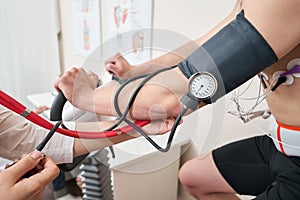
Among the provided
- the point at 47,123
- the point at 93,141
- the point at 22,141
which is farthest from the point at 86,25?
the point at 47,123

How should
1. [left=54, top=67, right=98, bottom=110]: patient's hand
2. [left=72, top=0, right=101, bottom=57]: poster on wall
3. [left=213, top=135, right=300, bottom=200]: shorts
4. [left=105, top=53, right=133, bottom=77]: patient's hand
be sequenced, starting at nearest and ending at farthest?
1. [left=54, top=67, right=98, bottom=110]: patient's hand
2. [left=105, top=53, right=133, bottom=77]: patient's hand
3. [left=213, top=135, right=300, bottom=200]: shorts
4. [left=72, top=0, right=101, bottom=57]: poster on wall

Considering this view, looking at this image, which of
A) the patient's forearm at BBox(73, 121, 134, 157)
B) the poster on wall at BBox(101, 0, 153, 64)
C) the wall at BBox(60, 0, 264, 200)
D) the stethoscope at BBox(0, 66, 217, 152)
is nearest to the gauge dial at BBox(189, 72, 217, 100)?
the stethoscope at BBox(0, 66, 217, 152)

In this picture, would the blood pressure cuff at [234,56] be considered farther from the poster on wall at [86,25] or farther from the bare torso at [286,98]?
the poster on wall at [86,25]

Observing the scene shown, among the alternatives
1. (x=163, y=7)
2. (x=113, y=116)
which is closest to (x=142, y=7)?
(x=163, y=7)

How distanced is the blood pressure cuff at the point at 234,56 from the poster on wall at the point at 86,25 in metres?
1.43

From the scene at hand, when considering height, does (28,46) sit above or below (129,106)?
below

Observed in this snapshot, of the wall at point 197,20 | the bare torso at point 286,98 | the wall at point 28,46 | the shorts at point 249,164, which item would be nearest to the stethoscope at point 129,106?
the bare torso at point 286,98

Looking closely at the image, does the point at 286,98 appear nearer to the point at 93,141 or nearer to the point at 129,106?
the point at 129,106

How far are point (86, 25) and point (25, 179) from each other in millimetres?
1633

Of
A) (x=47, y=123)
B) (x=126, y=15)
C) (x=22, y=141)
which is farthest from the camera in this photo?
(x=126, y=15)

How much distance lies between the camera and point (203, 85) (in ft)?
1.79

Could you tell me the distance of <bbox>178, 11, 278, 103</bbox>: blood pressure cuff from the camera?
52 centimetres

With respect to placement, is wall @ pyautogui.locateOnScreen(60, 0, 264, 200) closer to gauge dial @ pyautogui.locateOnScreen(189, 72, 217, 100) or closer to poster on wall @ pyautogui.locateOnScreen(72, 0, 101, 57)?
gauge dial @ pyautogui.locateOnScreen(189, 72, 217, 100)

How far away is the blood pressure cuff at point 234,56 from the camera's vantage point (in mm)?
517
